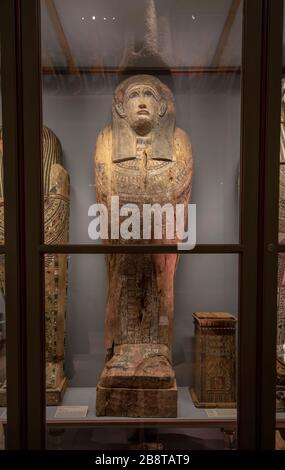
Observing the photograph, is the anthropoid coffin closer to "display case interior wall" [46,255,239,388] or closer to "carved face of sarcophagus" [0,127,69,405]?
"display case interior wall" [46,255,239,388]

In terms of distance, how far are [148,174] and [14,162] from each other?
54 centimetres

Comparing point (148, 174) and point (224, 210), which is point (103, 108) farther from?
point (224, 210)

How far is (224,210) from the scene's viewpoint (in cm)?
127

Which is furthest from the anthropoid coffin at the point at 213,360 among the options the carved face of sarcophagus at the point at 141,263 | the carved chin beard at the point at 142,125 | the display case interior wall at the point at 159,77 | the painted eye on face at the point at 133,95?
the painted eye on face at the point at 133,95

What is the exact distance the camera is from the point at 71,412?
1.37 m

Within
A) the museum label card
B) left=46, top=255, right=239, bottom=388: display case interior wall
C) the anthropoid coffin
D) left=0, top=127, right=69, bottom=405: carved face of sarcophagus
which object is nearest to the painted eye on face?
left=0, top=127, right=69, bottom=405: carved face of sarcophagus

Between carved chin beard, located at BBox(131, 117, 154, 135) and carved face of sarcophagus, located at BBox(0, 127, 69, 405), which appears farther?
carved chin beard, located at BBox(131, 117, 154, 135)

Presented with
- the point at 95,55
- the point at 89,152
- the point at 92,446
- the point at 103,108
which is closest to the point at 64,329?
the point at 92,446

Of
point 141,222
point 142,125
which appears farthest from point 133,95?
point 141,222

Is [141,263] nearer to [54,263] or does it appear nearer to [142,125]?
[54,263]

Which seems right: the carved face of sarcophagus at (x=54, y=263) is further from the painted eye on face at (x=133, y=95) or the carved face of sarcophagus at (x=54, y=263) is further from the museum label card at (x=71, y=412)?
the painted eye on face at (x=133, y=95)

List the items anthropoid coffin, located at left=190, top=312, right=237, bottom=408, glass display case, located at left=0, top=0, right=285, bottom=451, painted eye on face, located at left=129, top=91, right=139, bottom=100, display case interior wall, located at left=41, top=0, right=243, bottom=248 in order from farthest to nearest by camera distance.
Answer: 1. painted eye on face, located at left=129, top=91, right=139, bottom=100
2. anthropoid coffin, located at left=190, top=312, right=237, bottom=408
3. display case interior wall, located at left=41, top=0, right=243, bottom=248
4. glass display case, located at left=0, top=0, right=285, bottom=451

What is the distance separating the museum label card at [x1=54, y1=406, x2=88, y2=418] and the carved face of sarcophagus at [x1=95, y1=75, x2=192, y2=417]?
56 millimetres

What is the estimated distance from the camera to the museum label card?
4.35 ft
